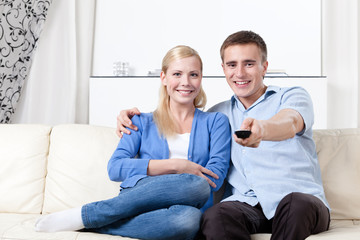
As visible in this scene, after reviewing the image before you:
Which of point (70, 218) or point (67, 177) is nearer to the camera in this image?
point (70, 218)

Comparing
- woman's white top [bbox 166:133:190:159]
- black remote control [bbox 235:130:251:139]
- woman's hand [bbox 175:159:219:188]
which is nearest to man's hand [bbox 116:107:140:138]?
woman's white top [bbox 166:133:190:159]

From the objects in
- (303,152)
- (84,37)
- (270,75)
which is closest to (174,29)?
(84,37)

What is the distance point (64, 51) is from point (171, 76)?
224cm

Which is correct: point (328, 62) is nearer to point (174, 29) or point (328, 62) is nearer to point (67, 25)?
point (174, 29)

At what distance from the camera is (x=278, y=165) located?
5.01ft

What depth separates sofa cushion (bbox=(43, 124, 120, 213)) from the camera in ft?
5.81

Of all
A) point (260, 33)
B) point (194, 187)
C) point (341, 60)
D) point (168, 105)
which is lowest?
point (194, 187)

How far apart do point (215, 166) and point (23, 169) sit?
815 mm

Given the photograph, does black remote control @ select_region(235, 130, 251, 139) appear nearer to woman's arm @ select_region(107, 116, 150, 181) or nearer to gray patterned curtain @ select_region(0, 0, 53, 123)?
woman's arm @ select_region(107, 116, 150, 181)

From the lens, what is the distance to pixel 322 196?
1.48 m

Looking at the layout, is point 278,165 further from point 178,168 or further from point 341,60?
point 341,60

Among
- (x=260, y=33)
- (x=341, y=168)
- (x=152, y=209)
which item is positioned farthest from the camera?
(x=260, y=33)

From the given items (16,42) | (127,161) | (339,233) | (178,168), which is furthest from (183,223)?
(16,42)

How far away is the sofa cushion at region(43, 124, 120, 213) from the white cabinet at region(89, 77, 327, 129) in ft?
5.07
